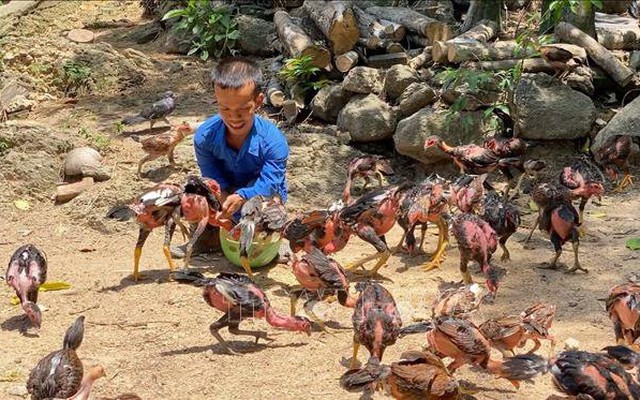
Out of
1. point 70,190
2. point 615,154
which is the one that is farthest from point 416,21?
point 70,190

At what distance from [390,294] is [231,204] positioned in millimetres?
1663

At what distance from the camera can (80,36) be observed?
1283 centimetres

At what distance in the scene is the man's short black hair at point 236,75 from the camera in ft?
22.0

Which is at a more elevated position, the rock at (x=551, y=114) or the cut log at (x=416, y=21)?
the cut log at (x=416, y=21)

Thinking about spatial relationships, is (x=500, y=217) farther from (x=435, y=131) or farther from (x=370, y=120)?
(x=370, y=120)

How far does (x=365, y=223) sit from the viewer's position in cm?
657

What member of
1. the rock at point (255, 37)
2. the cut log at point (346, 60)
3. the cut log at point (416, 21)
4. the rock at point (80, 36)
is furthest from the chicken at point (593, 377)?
the rock at point (80, 36)

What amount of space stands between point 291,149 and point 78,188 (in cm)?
231

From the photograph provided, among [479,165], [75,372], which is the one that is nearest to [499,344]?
[75,372]

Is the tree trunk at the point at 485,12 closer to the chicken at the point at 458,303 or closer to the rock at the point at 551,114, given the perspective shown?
the rock at the point at 551,114

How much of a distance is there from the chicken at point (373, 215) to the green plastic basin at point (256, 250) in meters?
0.73

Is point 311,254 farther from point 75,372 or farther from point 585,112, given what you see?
point 585,112

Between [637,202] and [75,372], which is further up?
[75,372]

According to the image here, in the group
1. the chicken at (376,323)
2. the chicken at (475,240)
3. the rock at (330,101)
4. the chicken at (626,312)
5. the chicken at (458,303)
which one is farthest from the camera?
the rock at (330,101)
